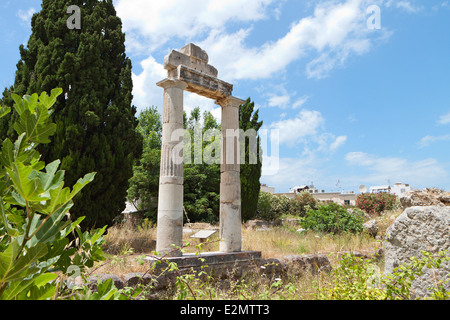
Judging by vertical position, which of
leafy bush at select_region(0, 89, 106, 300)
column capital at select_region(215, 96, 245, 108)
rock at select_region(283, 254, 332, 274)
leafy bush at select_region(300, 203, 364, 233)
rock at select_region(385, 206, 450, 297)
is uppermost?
column capital at select_region(215, 96, 245, 108)

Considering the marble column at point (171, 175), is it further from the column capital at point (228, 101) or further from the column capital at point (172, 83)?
the column capital at point (228, 101)

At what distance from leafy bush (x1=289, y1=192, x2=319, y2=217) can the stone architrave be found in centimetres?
1415

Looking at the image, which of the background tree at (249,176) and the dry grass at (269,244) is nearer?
the dry grass at (269,244)

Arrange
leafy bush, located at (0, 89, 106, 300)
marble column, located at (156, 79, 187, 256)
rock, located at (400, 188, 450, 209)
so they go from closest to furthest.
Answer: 1. leafy bush, located at (0, 89, 106, 300)
2. marble column, located at (156, 79, 187, 256)
3. rock, located at (400, 188, 450, 209)

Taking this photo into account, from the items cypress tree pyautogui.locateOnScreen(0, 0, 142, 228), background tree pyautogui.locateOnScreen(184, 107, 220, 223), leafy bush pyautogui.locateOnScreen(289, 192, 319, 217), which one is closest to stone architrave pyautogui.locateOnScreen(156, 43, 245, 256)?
cypress tree pyautogui.locateOnScreen(0, 0, 142, 228)

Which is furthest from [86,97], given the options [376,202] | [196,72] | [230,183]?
[376,202]

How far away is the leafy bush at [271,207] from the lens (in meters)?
18.7

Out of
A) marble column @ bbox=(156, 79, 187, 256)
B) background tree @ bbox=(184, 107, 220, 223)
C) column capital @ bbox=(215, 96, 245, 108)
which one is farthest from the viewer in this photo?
background tree @ bbox=(184, 107, 220, 223)

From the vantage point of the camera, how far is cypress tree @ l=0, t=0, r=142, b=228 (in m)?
8.52

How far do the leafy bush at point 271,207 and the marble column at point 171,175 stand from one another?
12.4 meters

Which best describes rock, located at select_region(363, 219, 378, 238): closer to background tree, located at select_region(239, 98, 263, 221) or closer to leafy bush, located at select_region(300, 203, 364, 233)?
leafy bush, located at select_region(300, 203, 364, 233)

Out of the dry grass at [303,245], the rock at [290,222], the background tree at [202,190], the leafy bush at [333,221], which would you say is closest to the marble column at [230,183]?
the dry grass at [303,245]
